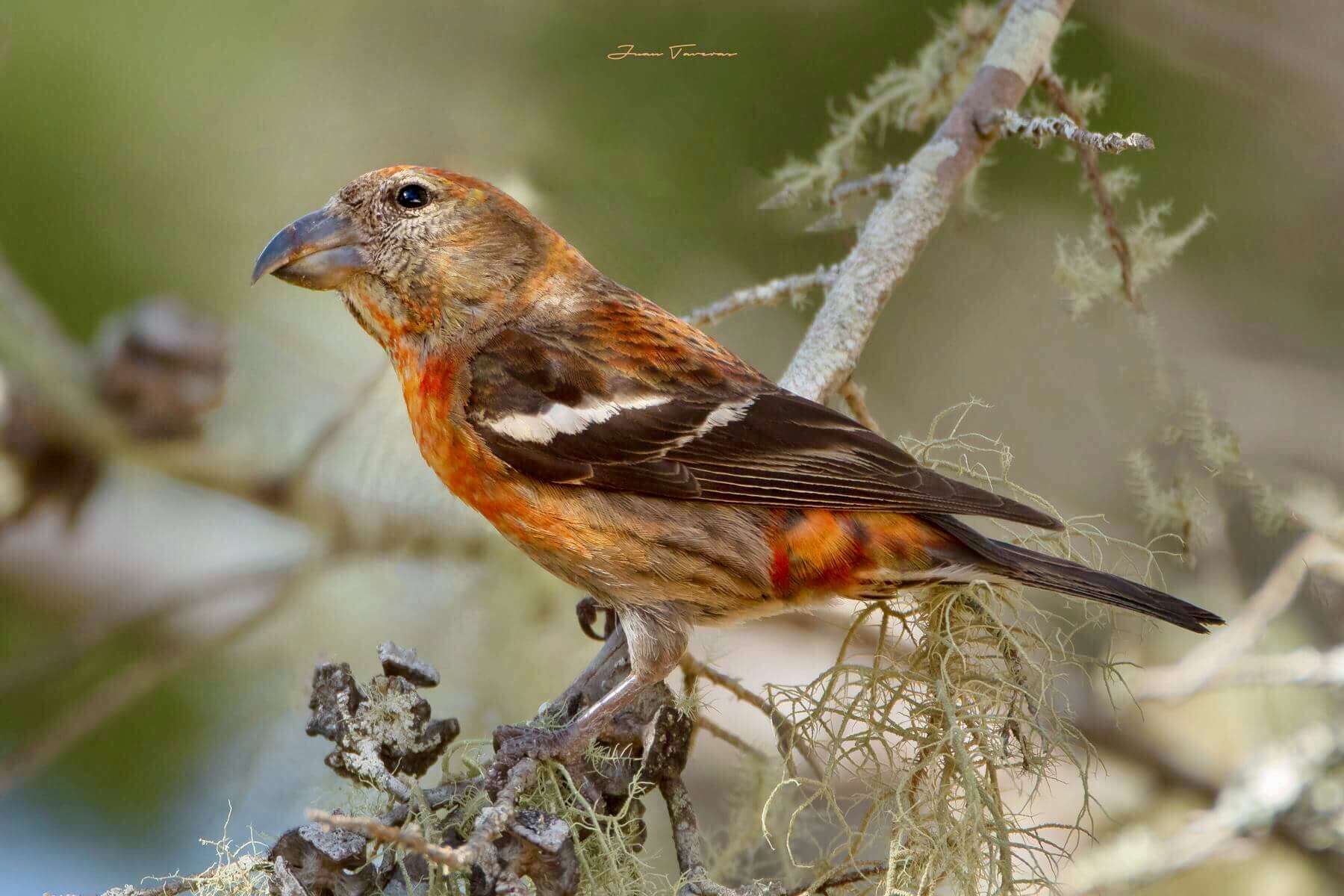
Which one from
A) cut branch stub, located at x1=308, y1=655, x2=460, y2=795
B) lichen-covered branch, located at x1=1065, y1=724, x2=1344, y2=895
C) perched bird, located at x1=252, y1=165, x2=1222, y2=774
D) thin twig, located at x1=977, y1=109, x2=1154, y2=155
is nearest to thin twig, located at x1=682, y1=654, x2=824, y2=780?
perched bird, located at x1=252, y1=165, x2=1222, y2=774

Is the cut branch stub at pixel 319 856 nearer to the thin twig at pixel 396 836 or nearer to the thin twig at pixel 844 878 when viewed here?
the thin twig at pixel 396 836

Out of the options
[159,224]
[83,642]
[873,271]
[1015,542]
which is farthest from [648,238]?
[83,642]

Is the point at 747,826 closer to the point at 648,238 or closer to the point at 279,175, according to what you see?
the point at 648,238

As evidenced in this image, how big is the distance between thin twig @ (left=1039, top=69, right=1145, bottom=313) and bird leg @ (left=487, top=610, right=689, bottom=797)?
1.82 meters

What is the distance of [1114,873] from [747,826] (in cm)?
149

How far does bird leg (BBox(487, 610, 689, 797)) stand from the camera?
227 centimetres

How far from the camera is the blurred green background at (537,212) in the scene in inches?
139

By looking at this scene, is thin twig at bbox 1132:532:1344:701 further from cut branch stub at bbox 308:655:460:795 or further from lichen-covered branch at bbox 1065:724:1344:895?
cut branch stub at bbox 308:655:460:795

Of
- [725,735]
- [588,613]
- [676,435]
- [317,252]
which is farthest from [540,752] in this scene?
[317,252]

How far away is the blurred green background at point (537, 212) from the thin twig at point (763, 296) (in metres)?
0.43

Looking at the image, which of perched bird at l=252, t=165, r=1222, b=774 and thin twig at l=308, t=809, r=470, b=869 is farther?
perched bird at l=252, t=165, r=1222, b=774

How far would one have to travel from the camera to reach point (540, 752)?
7.45 ft

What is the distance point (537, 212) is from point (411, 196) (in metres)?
1.09

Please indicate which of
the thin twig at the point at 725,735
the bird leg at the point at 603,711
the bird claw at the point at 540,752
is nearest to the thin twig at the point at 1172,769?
the thin twig at the point at 725,735
